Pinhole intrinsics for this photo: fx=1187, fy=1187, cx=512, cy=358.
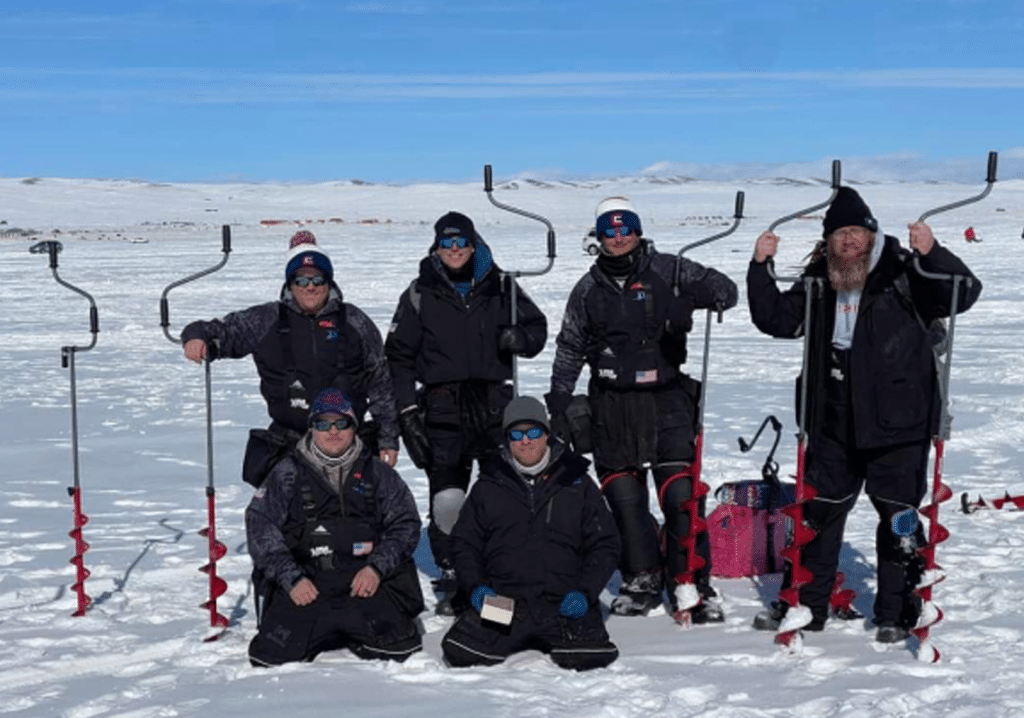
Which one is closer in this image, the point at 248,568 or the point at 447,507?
the point at 447,507

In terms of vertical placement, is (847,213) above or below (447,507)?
above

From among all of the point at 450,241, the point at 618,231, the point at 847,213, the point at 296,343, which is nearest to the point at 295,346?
the point at 296,343

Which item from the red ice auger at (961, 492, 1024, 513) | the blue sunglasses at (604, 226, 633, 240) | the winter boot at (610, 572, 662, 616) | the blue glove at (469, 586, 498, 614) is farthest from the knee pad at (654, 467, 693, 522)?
the red ice auger at (961, 492, 1024, 513)

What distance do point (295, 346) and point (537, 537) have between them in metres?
1.38

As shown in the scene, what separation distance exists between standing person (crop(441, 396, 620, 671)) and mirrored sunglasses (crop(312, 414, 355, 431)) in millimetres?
620

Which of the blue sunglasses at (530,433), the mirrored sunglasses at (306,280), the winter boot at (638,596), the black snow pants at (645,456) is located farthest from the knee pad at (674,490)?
the mirrored sunglasses at (306,280)

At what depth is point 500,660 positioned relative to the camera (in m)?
4.86

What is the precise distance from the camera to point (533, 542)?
5.02 m

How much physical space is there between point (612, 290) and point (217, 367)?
9710mm

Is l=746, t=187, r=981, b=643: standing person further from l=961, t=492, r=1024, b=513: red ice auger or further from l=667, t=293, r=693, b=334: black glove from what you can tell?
l=961, t=492, r=1024, b=513: red ice auger

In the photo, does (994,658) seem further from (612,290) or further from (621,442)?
(612,290)

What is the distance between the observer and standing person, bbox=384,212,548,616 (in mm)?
5574

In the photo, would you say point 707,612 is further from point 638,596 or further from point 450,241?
point 450,241

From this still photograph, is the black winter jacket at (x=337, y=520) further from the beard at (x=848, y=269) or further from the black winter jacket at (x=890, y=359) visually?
the beard at (x=848, y=269)
